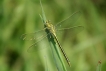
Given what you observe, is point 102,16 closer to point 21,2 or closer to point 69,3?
point 69,3

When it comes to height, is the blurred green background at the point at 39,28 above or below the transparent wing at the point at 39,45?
above

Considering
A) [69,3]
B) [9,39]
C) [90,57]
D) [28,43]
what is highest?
[69,3]

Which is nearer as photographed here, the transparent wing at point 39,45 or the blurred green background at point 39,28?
the transparent wing at point 39,45

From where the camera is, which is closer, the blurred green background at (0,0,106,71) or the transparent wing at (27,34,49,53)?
the transparent wing at (27,34,49,53)

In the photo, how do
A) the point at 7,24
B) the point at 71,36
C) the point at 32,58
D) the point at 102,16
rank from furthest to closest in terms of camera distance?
the point at 102,16
the point at 71,36
the point at 7,24
the point at 32,58

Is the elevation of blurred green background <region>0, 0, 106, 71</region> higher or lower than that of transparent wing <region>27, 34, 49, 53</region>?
higher

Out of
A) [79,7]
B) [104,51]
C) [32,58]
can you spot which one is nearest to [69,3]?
[79,7]

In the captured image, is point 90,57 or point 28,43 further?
point 90,57

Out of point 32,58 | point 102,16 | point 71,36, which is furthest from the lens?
point 102,16
